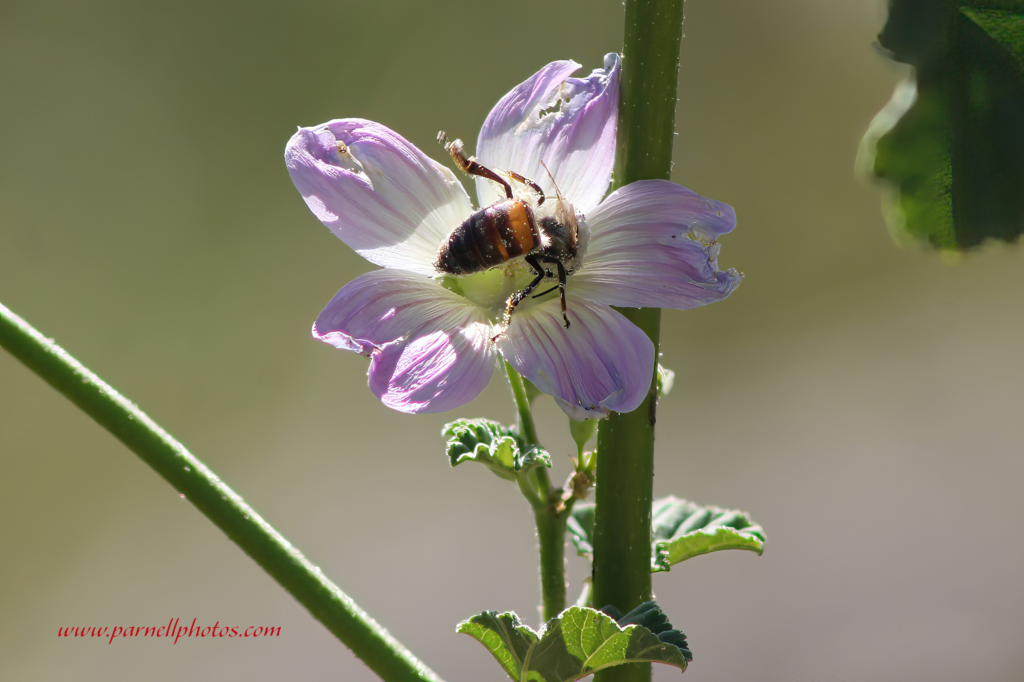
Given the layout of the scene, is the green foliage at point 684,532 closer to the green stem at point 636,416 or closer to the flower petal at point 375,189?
the green stem at point 636,416

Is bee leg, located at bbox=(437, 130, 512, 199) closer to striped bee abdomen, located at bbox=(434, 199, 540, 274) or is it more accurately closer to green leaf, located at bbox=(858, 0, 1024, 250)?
striped bee abdomen, located at bbox=(434, 199, 540, 274)

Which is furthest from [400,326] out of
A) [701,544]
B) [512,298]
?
[701,544]

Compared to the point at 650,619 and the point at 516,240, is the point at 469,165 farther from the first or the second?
the point at 650,619

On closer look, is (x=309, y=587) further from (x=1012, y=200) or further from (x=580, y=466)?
(x=1012, y=200)

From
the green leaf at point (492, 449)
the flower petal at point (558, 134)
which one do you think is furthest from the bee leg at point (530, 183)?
the green leaf at point (492, 449)

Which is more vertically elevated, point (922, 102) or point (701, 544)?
point (922, 102)

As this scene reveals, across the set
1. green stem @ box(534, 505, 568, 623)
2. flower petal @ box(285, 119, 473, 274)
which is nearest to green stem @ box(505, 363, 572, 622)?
green stem @ box(534, 505, 568, 623)

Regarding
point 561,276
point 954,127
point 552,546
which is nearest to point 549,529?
point 552,546
